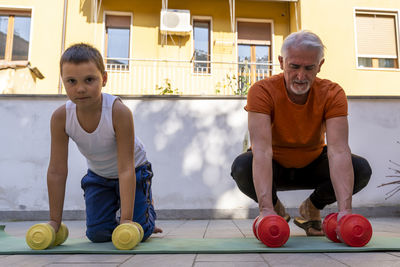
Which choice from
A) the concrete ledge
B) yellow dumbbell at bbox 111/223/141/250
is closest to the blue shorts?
yellow dumbbell at bbox 111/223/141/250

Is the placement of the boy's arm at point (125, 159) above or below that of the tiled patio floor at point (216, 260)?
above

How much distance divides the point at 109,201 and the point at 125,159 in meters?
0.53

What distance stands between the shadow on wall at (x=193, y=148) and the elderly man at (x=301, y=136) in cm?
194

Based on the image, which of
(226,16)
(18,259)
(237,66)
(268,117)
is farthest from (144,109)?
(226,16)

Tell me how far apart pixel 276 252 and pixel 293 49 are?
39.0 inches

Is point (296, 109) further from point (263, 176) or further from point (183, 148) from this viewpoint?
point (183, 148)

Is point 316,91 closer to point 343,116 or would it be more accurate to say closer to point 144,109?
point 343,116

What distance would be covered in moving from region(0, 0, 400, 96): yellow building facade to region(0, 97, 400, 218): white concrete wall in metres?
3.25

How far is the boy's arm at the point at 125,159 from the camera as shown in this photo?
176 centimetres

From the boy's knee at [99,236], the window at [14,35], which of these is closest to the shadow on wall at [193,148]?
the boy's knee at [99,236]

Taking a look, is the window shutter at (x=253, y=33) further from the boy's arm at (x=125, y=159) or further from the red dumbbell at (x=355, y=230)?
the red dumbbell at (x=355, y=230)

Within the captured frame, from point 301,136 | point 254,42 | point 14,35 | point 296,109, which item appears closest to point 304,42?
point 296,109

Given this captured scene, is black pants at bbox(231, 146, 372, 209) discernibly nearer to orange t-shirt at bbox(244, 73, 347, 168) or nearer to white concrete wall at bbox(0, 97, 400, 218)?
orange t-shirt at bbox(244, 73, 347, 168)

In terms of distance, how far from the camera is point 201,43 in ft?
28.3
